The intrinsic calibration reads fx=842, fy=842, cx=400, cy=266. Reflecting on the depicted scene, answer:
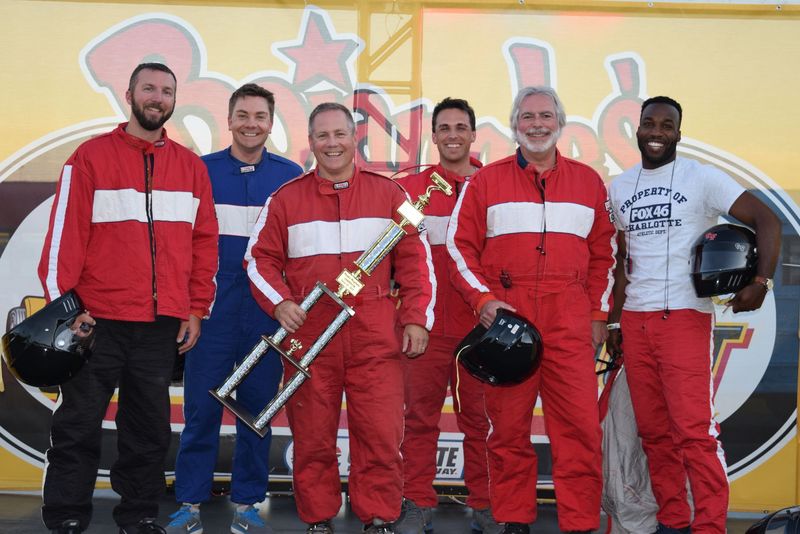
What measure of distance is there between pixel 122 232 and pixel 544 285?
5.93ft

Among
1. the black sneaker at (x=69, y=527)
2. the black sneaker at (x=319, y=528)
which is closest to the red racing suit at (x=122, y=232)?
the black sneaker at (x=69, y=527)

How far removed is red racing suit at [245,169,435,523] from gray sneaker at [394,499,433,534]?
0.42 meters

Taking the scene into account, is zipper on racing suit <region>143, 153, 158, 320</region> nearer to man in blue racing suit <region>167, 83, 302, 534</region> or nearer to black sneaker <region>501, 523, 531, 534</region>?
man in blue racing suit <region>167, 83, 302, 534</region>

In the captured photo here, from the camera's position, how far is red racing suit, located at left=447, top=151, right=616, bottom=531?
3.58 metres

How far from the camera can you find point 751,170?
4.44 metres

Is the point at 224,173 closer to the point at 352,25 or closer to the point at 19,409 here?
the point at 352,25

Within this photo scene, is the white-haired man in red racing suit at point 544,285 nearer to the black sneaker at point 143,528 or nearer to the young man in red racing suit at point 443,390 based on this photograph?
the young man in red racing suit at point 443,390

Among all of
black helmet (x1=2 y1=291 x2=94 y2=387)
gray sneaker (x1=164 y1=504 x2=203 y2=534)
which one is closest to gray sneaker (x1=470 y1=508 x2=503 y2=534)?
gray sneaker (x1=164 y1=504 x2=203 y2=534)

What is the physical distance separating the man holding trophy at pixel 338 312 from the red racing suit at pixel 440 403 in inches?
20.5

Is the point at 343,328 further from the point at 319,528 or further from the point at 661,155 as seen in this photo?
the point at 661,155

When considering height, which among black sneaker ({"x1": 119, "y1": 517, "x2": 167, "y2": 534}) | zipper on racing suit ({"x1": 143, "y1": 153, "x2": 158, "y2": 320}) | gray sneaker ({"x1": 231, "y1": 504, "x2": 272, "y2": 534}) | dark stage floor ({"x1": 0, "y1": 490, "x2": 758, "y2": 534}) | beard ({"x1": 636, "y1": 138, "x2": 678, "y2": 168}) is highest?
beard ({"x1": 636, "y1": 138, "x2": 678, "y2": 168})

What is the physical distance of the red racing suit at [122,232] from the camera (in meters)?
3.45

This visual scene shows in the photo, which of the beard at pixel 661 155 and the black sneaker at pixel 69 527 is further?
the beard at pixel 661 155

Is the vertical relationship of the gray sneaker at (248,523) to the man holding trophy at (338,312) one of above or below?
below
